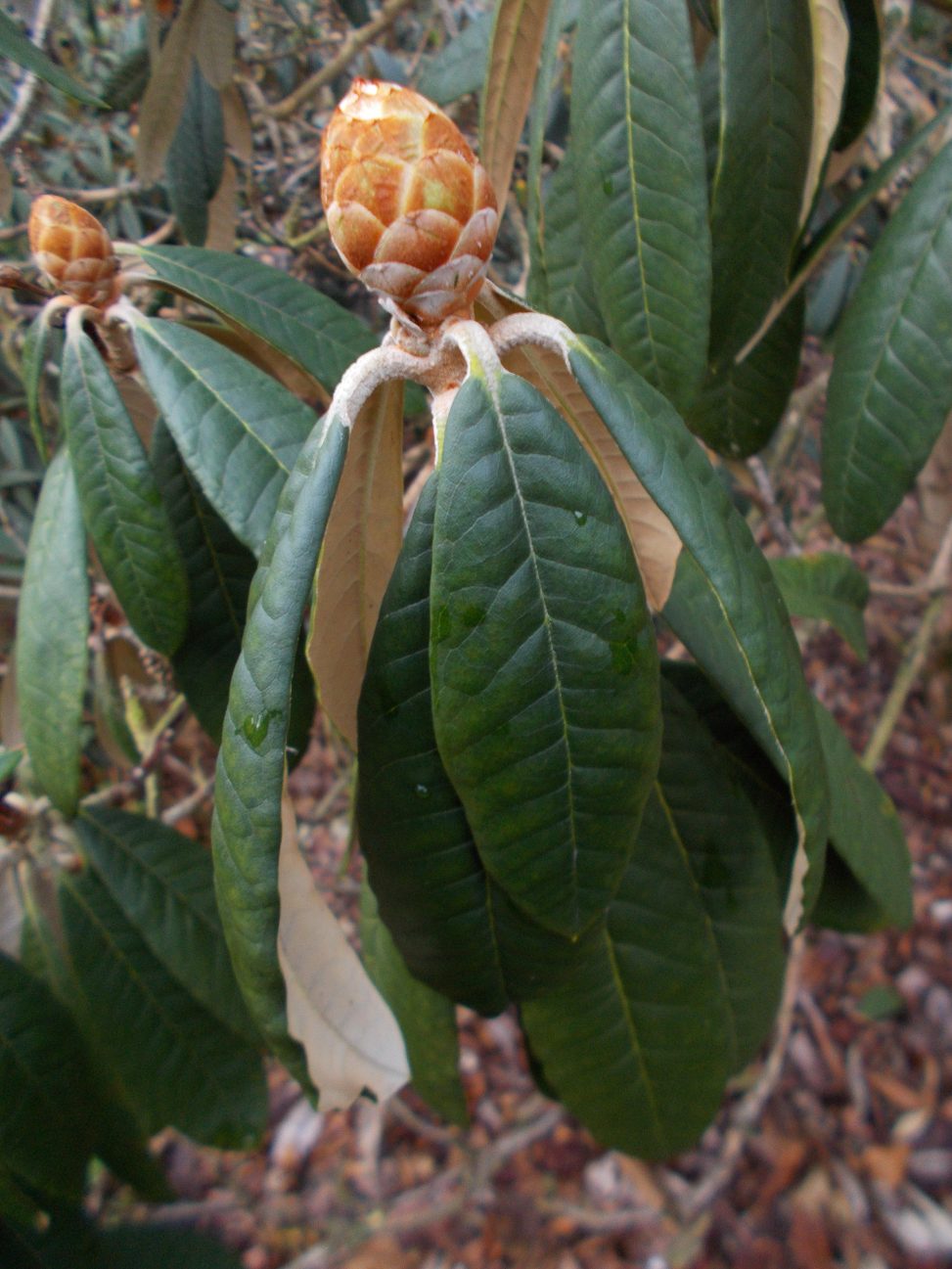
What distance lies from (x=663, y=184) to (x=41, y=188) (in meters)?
0.98

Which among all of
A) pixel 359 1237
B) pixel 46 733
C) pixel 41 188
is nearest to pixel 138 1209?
pixel 359 1237

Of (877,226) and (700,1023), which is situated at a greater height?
(877,226)

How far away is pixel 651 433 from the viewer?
384 millimetres

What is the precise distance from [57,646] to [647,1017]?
1.82 ft

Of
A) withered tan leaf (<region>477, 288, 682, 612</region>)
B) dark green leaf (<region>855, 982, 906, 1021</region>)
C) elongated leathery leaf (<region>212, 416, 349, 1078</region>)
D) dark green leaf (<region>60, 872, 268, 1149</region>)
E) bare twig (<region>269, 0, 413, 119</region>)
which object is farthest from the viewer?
dark green leaf (<region>855, 982, 906, 1021</region>)

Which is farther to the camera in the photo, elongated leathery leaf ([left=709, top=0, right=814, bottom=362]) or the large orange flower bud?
elongated leathery leaf ([left=709, top=0, right=814, bottom=362])

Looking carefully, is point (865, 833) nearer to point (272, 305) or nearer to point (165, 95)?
point (272, 305)

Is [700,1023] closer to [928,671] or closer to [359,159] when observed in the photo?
[359,159]

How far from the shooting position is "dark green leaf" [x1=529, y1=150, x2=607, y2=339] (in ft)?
2.44

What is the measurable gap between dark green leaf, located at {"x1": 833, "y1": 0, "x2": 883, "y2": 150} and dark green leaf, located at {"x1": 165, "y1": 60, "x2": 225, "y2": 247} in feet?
2.52

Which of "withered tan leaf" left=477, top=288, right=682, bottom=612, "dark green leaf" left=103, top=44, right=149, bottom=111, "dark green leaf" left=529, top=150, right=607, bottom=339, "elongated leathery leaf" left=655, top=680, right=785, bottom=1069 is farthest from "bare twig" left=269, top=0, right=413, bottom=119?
"elongated leathery leaf" left=655, top=680, right=785, bottom=1069

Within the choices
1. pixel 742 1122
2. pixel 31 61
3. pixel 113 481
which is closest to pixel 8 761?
pixel 113 481

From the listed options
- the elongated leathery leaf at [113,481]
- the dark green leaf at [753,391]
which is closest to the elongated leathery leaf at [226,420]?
the elongated leathery leaf at [113,481]

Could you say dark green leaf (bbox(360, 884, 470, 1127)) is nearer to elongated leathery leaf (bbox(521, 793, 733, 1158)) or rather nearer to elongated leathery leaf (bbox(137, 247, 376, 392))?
elongated leathery leaf (bbox(521, 793, 733, 1158))
